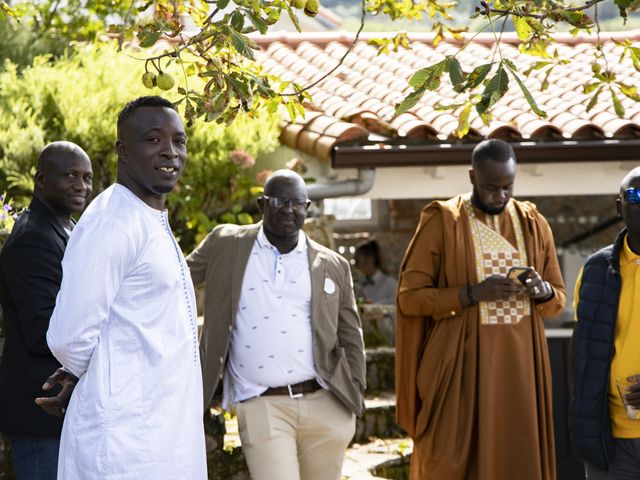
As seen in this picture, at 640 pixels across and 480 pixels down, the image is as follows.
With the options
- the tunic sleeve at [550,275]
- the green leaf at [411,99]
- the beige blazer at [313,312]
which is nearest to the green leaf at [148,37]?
the green leaf at [411,99]

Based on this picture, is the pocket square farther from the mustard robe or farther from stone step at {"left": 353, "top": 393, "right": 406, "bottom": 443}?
→ stone step at {"left": 353, "top": 393, "right": 406, "bottom": 443}

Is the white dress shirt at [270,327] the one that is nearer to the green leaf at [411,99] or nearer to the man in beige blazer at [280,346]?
the man in beige blazer at [280,346]

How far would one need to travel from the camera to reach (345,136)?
9.65 meters

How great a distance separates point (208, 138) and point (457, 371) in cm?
444

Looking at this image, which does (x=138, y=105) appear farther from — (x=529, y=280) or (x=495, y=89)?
(x=529, y=280)

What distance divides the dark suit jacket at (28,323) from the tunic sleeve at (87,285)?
0.98 metres

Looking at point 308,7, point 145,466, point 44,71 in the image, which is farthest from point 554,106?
point 145,466

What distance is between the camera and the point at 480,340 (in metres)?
6.30

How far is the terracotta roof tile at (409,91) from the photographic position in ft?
32.0

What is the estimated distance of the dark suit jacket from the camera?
4.46 meters

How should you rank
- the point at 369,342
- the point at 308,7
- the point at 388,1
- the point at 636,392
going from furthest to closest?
1. the point at 369,342
2. the point at 388,1
3. the point at 636,392
4. the point at 308,7

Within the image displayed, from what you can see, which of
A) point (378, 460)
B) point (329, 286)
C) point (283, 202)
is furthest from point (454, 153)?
point (283, 202)

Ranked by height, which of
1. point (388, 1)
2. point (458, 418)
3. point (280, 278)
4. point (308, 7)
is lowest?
point (458, 418)

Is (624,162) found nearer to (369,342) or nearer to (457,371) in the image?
(369,342)
